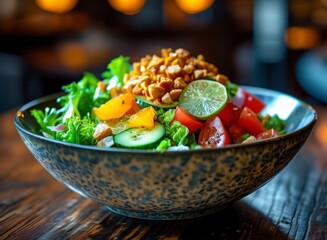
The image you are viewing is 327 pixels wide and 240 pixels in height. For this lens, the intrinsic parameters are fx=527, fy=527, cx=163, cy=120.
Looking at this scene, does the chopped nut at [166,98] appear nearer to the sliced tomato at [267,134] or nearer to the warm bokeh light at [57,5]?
the sliced tomato at [267,134]

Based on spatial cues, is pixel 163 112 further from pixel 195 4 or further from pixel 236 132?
pixel 195 4

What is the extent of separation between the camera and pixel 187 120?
1.06m

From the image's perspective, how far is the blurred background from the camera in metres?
4.52

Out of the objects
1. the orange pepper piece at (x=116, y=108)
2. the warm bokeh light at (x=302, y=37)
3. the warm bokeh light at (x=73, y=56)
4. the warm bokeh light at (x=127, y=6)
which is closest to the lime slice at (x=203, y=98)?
the orange pepper piece at (x=116, y=108)

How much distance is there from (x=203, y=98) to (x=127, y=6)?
6667mm

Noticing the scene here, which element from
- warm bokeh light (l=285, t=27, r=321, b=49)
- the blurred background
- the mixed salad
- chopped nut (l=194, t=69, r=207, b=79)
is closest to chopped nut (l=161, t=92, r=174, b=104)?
the mixed salad

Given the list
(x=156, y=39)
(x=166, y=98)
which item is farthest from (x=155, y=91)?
(x=156, y=39)

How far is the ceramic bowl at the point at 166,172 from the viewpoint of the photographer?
866 mm

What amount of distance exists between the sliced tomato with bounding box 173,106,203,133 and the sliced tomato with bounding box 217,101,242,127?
0.07 metres

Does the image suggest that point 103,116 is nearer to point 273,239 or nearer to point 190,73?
point 190,73

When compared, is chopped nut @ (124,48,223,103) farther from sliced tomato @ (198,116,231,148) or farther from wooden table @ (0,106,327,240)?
wooden table @ (0,106,327,240)

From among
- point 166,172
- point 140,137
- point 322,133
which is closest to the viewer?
point 166,172

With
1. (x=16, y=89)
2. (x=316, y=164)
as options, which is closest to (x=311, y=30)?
(x=16, y=89)

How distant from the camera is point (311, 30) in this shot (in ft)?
26.0
